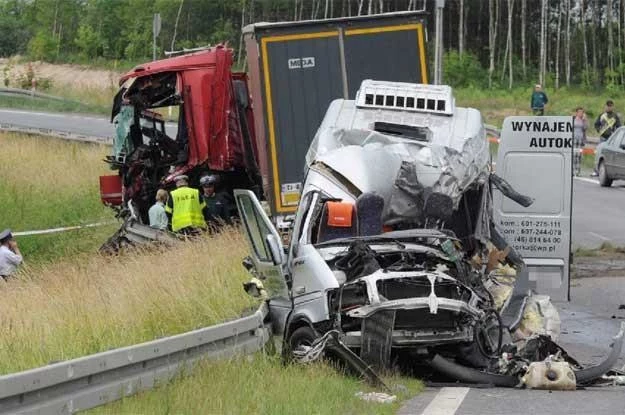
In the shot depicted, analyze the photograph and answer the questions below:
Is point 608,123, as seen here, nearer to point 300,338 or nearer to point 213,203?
point 213,203

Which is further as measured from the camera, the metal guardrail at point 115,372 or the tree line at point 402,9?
the tree line at point 402,9

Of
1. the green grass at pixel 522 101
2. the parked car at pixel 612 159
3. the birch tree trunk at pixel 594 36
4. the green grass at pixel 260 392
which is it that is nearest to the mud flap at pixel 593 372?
the green grass at pixel 260 392

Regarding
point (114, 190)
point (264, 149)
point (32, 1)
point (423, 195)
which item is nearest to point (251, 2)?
point (32, 1)

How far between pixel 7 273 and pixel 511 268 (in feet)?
30.7

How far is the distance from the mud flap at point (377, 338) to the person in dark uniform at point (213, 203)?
34.1 ft

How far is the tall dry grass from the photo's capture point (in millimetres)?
10773

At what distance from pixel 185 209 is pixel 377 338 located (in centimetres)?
1029

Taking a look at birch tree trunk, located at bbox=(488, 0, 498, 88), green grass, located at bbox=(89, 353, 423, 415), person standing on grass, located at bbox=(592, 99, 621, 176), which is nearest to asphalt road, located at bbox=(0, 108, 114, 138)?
person standing on grass, located at bbox=(592, 99, 621, 176)

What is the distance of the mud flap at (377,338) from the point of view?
1005 cm

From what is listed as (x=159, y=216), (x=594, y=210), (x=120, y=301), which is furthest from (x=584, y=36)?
(x=120, y=301)

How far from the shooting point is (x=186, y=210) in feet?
65.6

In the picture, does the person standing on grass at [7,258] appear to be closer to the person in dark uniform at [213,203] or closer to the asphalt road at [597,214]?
the person in dark uniform at [213,203]

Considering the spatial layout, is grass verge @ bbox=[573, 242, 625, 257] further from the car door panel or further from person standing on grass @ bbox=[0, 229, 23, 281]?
the car door panel

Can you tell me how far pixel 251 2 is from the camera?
3364 inches
